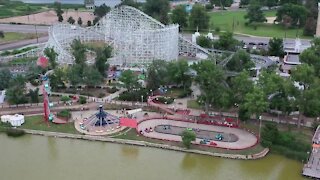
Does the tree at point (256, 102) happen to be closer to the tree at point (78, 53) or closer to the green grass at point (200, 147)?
the green grass at point (200, 147)

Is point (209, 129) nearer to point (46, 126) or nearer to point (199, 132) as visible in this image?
point (199, 132)

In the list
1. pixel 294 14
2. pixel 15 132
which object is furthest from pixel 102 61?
pixel 294 14

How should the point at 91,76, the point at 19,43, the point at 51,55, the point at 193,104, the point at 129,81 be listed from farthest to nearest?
the point at 19,43, the point at 51,55, the point at 91,76, the point at 129,81, the point at 193,104

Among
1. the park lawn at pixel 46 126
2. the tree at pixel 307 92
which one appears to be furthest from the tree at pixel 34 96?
the tree at pixel 307 92

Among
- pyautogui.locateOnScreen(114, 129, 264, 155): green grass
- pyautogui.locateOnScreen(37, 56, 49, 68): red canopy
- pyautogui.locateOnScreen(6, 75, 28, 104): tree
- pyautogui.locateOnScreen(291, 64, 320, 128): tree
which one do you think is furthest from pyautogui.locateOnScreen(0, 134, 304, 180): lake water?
pyautogui.locateOnScreen(37, 56, 49, 68): red canopy

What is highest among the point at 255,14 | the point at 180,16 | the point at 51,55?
the point at 255,14
